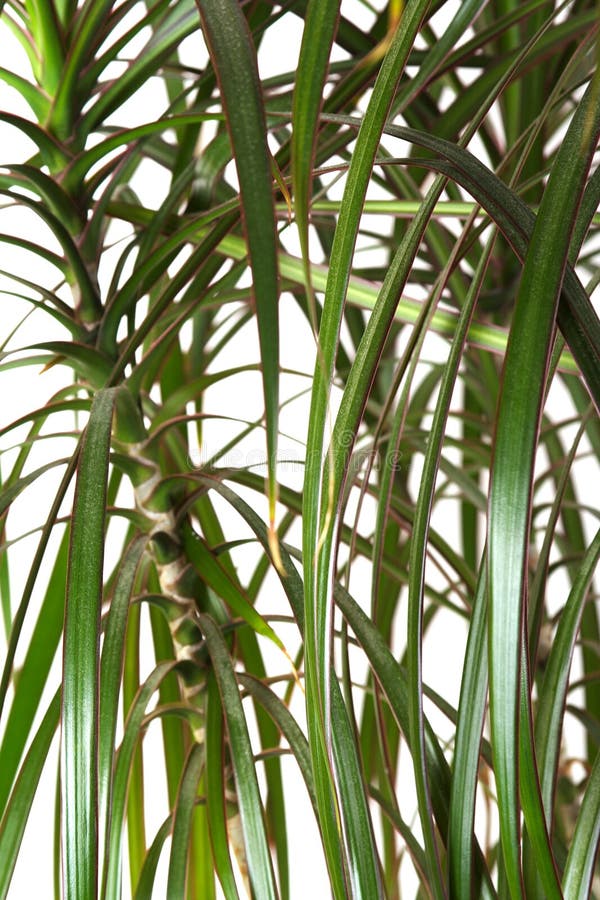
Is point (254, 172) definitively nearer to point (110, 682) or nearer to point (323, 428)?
point (323, 428)

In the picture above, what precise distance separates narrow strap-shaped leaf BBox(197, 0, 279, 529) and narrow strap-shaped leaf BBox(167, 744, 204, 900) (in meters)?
0.26

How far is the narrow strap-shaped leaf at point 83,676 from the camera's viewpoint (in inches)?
10.3

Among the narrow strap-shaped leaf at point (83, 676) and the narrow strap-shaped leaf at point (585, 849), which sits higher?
the narrow strap-shaped leaf at point (83, 676)

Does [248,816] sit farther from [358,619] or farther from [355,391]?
[355,391]

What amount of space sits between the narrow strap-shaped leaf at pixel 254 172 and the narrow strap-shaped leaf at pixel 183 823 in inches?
10.4

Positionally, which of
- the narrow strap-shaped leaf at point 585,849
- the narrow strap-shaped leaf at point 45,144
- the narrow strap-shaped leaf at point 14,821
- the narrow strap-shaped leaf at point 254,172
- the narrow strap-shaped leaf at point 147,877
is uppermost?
the narrow strap-shaped leaf at point 45,144

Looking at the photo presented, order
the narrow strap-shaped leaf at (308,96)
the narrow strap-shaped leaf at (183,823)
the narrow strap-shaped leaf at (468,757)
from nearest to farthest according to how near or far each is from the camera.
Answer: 1. the narrow strap-shaped leaf at (308,96)
2. the narrow strap-shaped leaf at (468,757)
3. the narrow strap-shaped leaf at (183,823)

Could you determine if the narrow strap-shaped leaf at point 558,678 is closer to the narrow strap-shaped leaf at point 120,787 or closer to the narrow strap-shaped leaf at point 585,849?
the narrow strap-shaped leaf at point 585,849

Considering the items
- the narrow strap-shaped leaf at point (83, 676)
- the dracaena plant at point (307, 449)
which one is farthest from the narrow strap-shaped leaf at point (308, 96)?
the narrow strap-shaped leaf at point (83, 676)

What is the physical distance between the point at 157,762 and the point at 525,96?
1197 mm

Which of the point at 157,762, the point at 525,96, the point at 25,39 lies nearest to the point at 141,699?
the point at 25,39

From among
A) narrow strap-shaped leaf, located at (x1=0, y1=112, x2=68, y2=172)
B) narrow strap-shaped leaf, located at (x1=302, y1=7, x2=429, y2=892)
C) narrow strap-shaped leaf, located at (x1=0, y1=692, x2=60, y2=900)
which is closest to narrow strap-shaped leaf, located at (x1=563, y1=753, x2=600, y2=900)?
narrow strap-shaped leaf, located at (x1=302, y1=7, x2=429, y2=892)

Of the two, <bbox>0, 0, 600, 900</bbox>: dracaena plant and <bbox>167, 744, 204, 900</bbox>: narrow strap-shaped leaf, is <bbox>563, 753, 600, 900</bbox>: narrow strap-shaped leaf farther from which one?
<bbox>167, 744, 204, 900</bbox>: narrow strap-shaped leaf

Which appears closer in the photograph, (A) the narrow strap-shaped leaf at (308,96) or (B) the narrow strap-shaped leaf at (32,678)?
(A) the narrow strap-shaped leaf at (308,96)
